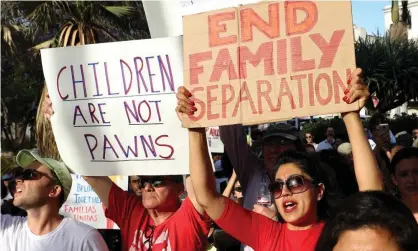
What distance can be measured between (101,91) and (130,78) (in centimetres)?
19

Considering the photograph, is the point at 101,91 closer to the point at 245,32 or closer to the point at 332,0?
the point at 245,32

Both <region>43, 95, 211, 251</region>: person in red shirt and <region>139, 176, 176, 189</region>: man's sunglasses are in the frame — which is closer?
<region>43, 95, 211, 251</region>: person in red shirt

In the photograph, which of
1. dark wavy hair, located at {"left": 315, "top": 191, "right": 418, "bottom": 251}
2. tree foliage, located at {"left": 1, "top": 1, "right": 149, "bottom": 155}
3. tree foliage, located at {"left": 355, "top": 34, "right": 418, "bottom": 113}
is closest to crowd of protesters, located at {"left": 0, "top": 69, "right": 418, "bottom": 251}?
dark wavy hair, located at {"left": 315, "top": 191, "right": 418, "bottom": 251}

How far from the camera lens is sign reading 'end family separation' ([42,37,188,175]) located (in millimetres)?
3014

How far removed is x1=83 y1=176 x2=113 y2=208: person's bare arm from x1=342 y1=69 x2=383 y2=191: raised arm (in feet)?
4.53

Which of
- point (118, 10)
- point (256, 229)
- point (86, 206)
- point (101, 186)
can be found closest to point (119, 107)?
point (101, 186)

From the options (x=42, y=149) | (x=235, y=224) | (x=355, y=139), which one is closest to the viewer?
(x=355, y=139)

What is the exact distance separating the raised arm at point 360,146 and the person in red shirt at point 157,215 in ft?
2.70

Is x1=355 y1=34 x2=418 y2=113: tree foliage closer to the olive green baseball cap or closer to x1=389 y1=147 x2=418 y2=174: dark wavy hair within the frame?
x1=389 y1=147 x2=418 y2=174: dark wavy hair

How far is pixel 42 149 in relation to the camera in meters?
7.77

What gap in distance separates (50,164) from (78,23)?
6564mm

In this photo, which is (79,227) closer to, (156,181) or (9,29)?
(156,181)

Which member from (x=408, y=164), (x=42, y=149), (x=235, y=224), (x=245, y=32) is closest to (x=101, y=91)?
(x=245, y=32)

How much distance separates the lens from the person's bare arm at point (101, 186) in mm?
3031
